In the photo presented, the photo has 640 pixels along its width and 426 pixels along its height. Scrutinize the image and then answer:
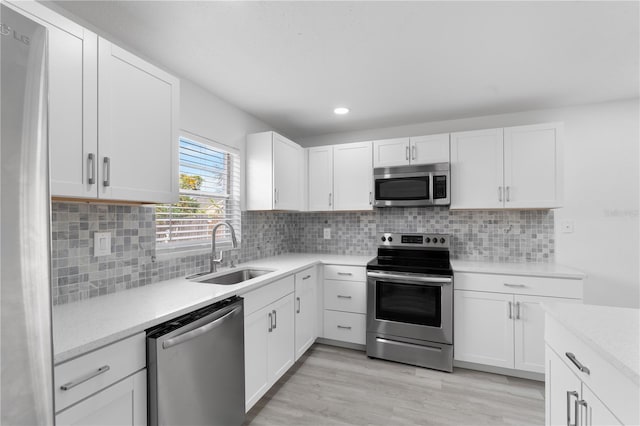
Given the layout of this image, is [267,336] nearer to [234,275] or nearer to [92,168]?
[234,275]

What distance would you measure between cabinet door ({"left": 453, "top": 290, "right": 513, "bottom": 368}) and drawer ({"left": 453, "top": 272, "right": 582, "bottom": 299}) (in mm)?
56

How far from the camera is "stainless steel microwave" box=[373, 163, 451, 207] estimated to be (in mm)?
2889

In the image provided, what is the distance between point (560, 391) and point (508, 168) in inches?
81.3

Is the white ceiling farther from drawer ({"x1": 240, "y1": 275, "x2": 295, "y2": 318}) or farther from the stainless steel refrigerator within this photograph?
drawer ({"x1": 240, "y1": 275, "x2": 295, "y2": 318})

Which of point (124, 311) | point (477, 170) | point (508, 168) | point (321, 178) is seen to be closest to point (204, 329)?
point (124, 311)

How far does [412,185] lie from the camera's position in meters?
3.00

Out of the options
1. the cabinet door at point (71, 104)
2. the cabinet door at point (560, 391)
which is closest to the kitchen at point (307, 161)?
the cabinet door at point (71, 104)

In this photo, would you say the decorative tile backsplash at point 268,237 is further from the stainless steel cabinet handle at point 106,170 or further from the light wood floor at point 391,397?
the light wood floor at point 391,397

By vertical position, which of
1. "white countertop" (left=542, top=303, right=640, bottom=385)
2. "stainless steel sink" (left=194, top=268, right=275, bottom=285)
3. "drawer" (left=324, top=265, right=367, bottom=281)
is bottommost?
"drawer" (left=324, top=265, right=367, bottom=281)

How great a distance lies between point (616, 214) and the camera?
106 inches

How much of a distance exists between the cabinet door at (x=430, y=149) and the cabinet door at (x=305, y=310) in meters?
1.54

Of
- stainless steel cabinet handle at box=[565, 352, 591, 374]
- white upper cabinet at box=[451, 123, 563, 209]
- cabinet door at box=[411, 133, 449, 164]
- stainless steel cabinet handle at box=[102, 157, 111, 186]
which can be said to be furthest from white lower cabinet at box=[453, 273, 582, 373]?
stainless steel cabinet handle at box=[102, 157, 111, 186]

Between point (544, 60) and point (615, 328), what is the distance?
1.79 meters

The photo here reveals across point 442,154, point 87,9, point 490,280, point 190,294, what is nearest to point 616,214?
point 490,280
